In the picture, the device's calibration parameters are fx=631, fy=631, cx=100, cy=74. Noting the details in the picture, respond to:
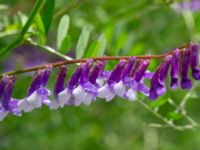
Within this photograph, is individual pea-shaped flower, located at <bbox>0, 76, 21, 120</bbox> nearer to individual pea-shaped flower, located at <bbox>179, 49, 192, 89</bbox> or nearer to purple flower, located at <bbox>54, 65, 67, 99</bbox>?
purple flower, located at <bbox>54, 65, 67, 99</bbox>

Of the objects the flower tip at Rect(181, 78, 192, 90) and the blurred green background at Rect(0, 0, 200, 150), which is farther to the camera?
the blurred green background at Rect(0, 0, 200, 150)

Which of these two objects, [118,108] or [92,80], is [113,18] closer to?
[118,108]

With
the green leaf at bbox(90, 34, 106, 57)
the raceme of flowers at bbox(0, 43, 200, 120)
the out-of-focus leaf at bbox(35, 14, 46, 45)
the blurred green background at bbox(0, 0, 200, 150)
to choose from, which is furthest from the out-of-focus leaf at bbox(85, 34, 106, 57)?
the blurred green background at bbox(0, 0, 200, 150)

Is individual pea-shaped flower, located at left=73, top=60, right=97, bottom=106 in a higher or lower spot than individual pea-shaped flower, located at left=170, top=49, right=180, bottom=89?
lower

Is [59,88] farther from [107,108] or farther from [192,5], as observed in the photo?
[107,108]

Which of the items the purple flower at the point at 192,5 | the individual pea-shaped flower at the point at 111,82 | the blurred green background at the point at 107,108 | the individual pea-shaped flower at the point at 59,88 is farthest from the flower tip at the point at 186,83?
the purple flower at the point at 192,5

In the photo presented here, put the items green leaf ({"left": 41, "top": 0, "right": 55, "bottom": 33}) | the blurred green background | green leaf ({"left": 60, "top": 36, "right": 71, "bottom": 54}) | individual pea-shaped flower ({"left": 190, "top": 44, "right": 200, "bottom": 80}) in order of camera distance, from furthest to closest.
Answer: the blurred green background
green leaf ({"left": 60, "top": 36, "right": 71, "bottom": 54})
green leaf ({"left": 41, "top": 0, "right": 55, "bottom": 33})
individual pea-shaped flower ({"left": 190, "top": 44, "right": 200, "bottom": 80})

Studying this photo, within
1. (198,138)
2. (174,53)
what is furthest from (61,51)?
(198,138)

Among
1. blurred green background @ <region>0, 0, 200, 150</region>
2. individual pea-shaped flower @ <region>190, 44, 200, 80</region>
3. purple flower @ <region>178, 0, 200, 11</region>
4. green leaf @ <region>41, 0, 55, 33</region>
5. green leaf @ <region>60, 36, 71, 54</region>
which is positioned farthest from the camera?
purple flower @ <region>178, 0, 200, 11</region>
